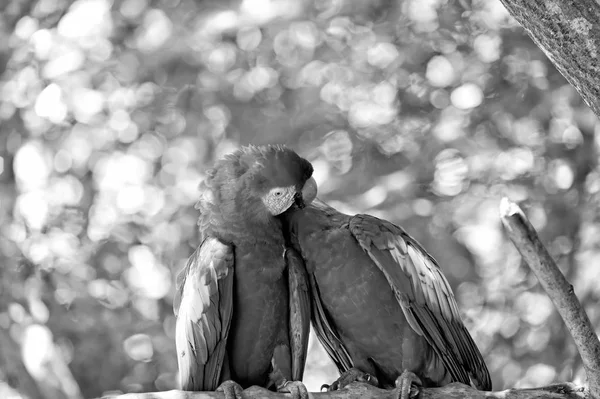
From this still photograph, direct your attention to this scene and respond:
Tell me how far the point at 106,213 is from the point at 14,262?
2.50 feet

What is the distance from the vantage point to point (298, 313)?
3359mm

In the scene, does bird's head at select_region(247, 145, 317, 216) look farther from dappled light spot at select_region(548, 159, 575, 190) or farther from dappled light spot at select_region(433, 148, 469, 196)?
dappled light spot at select_region(548, 159, 575, 190)

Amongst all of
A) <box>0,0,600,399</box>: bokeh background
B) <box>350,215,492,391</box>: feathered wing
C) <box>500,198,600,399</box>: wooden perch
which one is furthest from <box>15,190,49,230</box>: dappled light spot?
<box>500,198,600,399</box>: wooden perch

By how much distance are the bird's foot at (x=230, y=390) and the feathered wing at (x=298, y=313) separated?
351 mm

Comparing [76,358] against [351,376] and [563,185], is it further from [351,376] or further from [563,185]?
[563,185]

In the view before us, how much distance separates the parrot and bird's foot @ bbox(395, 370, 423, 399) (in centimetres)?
43

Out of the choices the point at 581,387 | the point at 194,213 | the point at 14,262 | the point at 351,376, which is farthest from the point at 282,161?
the point at 14,262

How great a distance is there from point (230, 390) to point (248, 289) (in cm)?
46

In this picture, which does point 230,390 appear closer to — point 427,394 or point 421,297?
point 427,394

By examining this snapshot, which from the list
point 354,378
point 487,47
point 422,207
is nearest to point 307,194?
point 354,378

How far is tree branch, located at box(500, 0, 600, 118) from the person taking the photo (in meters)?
2.27

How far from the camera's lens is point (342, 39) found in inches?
233

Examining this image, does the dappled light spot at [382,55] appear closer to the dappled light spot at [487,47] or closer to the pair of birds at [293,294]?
the dappled light spot at [487,47]

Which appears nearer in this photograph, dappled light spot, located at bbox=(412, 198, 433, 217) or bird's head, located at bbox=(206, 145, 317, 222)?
bird's head, located at bbox=(206, 145, 317, 222)
